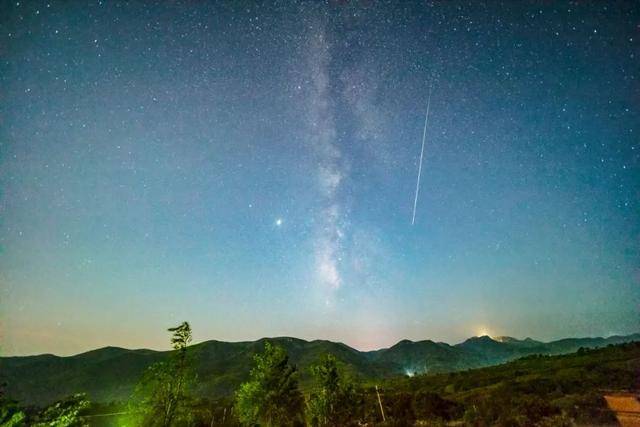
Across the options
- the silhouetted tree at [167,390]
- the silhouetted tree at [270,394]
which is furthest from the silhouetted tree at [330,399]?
the silhouetted tree at [167,390]

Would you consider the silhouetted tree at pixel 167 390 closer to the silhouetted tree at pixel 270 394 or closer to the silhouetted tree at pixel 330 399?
the silhouetted tree at pixel 270 394

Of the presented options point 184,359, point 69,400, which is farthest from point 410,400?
point 69,400

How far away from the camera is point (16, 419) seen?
12.0 m

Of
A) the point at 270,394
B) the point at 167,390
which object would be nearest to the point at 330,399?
the point at 270,394

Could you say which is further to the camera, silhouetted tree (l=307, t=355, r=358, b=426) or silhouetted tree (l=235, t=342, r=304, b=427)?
silhouetted tree (l=235, t=342, r=304, b=427)

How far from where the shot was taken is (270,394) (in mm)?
31641

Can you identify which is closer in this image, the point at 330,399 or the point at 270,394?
the point at 330,399

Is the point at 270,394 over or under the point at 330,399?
over

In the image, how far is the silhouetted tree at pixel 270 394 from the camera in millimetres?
31516

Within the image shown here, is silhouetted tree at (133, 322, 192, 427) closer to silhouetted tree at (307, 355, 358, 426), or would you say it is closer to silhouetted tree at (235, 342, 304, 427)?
silhouetted tree at (235, 342, 304, 427)

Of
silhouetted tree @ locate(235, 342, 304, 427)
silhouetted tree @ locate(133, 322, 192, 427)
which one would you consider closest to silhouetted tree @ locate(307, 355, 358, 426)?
silhouetted tree @ locate(235, 342, 304, 427)

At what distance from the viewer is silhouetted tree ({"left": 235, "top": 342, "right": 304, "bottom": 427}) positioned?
31516 mm

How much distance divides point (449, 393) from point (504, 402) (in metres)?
26.1

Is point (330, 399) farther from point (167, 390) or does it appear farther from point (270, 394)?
point (167, 390)
